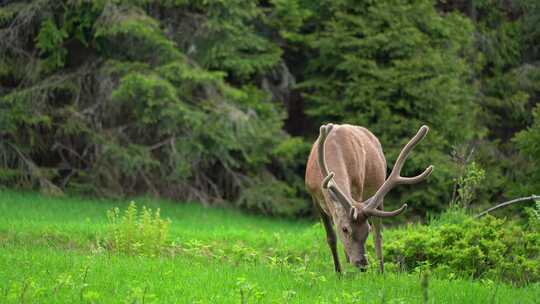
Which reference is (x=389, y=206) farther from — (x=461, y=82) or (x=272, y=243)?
(x=272, y=243)

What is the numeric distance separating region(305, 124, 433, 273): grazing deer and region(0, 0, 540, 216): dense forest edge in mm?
6436

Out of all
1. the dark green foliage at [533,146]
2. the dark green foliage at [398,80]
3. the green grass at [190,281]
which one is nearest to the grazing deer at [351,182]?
the green grass at [190,281]

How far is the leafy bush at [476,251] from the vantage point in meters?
9.31

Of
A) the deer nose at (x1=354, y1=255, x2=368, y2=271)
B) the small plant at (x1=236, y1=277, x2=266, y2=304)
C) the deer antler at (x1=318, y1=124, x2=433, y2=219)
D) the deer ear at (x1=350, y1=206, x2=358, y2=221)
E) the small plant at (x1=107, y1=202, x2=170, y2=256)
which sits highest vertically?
the deer antler at (x1=318, y1=124, x2=433, y2=219)

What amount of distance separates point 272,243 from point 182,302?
21.1 feet

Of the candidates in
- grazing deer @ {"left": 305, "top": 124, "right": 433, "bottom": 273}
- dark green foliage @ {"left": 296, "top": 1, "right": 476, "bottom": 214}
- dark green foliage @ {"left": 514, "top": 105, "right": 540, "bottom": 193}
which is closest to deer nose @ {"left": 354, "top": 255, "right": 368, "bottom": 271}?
grazing deer @ {"left": 305, "top": 124, "right": 433, "bottom": 273}

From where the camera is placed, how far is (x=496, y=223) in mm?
9977

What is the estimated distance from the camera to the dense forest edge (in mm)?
18297

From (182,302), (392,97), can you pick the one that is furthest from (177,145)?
(182,302)

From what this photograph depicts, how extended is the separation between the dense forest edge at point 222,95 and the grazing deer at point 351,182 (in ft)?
21.1

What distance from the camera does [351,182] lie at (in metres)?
10.1

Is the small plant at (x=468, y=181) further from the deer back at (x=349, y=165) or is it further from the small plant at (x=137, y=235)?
the small plant at (x=137, y=235)

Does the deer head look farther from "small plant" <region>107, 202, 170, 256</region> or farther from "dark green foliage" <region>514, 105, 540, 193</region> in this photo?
"dark green foliage" <region>514, 105, 540, 193</region>

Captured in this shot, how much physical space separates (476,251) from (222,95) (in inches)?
426
